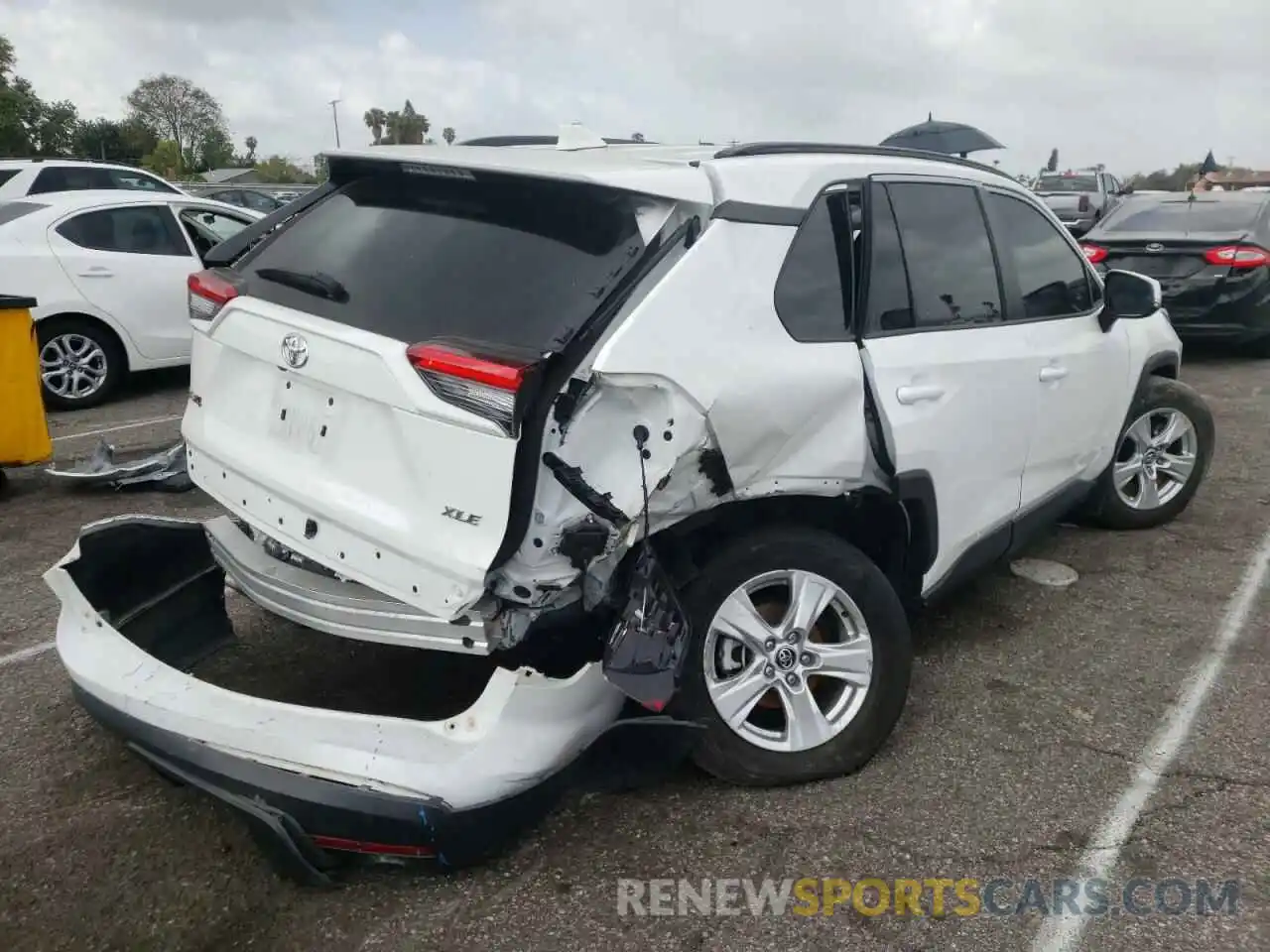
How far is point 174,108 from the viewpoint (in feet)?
300

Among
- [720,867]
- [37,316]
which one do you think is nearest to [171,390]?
[37,316]

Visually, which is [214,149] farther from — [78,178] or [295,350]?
[295,350]

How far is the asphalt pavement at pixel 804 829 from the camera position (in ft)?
8.30

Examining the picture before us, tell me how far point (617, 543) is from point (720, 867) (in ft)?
3.01

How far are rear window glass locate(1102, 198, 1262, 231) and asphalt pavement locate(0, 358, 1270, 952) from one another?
22.3ft

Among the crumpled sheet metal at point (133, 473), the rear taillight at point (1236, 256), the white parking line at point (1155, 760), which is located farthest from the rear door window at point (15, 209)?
the rear taillight at point (1236, 256)

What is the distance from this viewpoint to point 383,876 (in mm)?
2678

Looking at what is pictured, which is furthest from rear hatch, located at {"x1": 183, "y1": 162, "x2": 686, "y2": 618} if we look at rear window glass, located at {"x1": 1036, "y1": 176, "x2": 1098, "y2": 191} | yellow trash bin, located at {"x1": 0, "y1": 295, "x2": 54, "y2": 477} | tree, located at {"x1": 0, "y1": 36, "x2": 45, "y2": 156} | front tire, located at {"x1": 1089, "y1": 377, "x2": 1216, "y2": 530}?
tree, located at {"x1": 0, "y1": 36, "x2": 45, "y2": 156}

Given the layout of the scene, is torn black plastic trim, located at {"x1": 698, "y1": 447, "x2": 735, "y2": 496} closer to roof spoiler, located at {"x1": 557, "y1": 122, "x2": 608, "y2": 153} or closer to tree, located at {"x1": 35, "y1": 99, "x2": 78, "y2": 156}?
roof spoiler, located at {"x1": 557, "y1": 122, "x2": 608, "y2": 153}

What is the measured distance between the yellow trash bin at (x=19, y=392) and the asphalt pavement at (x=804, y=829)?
5.98ft

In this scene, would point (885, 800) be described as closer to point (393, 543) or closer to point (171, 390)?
point (393, 543)

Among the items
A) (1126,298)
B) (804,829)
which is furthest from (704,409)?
(1126,298)

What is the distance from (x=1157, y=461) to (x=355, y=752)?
4.46 m

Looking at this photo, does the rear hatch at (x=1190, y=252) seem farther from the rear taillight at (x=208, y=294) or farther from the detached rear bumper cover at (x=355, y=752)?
the detached rear bumper cover at (x=355, y=752)
